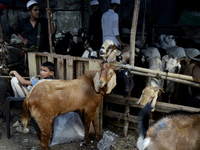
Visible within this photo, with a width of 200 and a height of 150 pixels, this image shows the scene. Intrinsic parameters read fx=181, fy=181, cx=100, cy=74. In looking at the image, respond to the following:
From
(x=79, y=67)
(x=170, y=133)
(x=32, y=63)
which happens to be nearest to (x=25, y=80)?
(x=32, y=63)

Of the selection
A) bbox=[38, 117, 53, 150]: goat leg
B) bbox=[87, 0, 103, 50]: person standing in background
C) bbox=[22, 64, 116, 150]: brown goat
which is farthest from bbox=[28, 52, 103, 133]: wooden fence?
bbox=[87, 0, 103, 50]: person standing in background

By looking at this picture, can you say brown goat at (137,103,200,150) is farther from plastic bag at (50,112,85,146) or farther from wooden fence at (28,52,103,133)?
plastic bag at (50,112,85,146)

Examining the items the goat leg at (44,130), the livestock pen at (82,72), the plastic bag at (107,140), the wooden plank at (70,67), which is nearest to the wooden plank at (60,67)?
the livestock pen at (82,72)

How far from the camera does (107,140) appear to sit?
368 cm

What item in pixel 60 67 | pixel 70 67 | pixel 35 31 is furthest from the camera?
pixel 35 31

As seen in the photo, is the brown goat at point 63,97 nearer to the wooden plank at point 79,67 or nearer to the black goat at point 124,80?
the black goat at point 124,80

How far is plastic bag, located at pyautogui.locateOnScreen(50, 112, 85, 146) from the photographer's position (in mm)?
3561

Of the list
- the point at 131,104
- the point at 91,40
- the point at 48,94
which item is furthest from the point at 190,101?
the point at 91,40

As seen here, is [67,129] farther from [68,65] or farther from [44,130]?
[68,65]

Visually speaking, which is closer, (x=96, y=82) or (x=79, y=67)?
(x=96, y=82)

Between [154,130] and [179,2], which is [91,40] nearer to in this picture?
[154,130]

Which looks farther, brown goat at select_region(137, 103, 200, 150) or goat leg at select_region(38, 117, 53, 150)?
goat leg at select_region(38, 117, 53, 150)

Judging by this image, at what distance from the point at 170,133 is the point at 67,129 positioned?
2.25 meters

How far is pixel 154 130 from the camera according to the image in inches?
75.7
